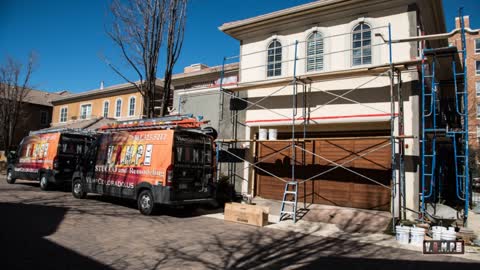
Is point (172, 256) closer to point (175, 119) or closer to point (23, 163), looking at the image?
point (175, 119)

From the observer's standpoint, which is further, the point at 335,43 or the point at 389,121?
the point at 335,43

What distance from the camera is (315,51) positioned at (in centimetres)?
1228

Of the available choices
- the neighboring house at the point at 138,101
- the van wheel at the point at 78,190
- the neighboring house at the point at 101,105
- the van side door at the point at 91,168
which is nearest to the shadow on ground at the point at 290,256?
the van side door at the point at 91,168

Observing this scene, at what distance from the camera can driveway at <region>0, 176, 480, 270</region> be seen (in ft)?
17.9

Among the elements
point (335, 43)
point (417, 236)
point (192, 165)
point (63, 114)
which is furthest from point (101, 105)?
point (417, 236)

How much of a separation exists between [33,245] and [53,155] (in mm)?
8796

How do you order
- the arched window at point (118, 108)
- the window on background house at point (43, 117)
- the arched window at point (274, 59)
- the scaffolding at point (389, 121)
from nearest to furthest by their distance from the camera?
the scaffolding at point (389, 121), the arched window at point (274, 59), the arched window at point (118, 108), the window on background house at point (43, 117)

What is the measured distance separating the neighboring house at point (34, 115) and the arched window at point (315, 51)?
33.7 m

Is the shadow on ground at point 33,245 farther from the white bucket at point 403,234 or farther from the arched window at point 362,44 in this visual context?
the arched window at point 362,44

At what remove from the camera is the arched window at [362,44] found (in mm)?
11250

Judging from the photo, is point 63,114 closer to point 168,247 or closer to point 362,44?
point 362,44

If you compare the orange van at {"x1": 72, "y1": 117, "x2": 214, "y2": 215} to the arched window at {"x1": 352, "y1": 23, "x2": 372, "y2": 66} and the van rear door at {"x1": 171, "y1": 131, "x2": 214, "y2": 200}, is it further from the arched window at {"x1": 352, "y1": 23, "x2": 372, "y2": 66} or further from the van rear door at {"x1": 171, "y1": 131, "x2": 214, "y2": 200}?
the arched window at {"x1": 352, "y1": 23, "x2": 372, "y2": 66}

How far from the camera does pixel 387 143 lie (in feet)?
33.5

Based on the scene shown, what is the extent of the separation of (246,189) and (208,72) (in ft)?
32.8
